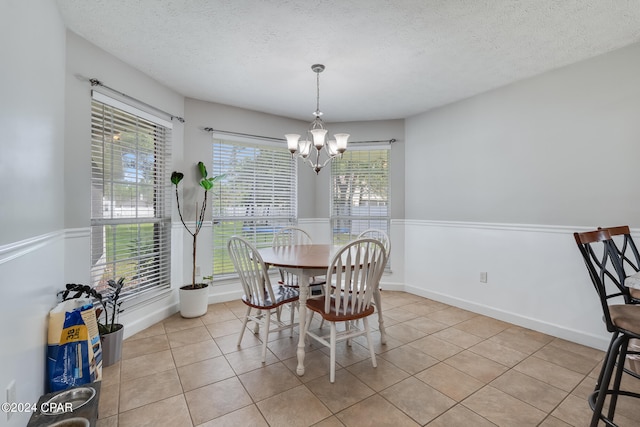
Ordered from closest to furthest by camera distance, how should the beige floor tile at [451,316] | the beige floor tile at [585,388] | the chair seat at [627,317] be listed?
the chair seat at [627,317]
the beige floor tile at [585,388]
the beige floor tile at [451,316]

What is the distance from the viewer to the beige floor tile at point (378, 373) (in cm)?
197

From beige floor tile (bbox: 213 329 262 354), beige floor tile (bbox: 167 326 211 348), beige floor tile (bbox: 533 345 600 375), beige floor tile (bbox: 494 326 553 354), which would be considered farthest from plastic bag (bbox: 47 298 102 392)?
beige floor tile (bbox: 533 345 600 375)

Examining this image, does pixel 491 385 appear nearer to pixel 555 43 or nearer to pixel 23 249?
pixel 555 43

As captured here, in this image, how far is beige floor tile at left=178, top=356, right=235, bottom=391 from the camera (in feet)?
6.51

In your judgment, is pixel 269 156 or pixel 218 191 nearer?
pixel 218 191

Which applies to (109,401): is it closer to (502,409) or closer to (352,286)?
(352,286)

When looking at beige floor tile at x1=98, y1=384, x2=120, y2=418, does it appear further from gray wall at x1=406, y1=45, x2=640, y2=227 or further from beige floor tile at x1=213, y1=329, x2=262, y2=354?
gray wall at x1=406, y1=45, x2=640, y2=227

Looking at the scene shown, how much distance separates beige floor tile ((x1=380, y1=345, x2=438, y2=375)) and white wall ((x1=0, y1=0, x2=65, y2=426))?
216 centimetres

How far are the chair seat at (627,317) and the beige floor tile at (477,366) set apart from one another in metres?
0.91

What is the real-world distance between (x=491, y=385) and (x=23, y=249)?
279 centimetres

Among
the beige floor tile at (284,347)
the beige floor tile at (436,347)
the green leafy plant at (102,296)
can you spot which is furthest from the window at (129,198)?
the beige floor tile at (436,347)

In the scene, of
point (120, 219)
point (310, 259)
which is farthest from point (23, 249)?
point (310, 259)

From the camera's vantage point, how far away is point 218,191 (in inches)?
146

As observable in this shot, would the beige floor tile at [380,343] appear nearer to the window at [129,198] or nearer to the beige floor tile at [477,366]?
the beige floor tile at [477,366]
